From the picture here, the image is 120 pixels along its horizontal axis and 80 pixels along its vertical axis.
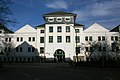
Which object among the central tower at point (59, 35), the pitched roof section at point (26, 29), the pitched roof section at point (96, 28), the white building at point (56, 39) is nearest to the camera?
the central tower at point (59, 35)

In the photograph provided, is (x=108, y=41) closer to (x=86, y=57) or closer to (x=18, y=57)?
(x=86, y=57)

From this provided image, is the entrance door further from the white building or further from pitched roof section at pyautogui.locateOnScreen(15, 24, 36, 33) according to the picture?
pitched roof section at pyautogui.locateOnScreen(15, 24, 36, 33)

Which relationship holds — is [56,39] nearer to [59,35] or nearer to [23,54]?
[59,35]

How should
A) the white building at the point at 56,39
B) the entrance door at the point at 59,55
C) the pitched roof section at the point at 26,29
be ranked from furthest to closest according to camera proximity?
the pitched roof section at the point at 26,29 < the entrance door at the point at 59,55 < the white building at the point at 56,39

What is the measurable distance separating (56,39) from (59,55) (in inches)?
250

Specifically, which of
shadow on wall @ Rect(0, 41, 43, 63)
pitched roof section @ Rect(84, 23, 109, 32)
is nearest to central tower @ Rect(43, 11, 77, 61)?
shadow on wall @ Rect(0, 41, 43, 63)

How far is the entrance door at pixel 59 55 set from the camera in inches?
3024

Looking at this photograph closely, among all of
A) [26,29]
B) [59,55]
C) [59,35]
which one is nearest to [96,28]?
[59,35]

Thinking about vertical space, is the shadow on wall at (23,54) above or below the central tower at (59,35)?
below

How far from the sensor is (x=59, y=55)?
7750 centimetres

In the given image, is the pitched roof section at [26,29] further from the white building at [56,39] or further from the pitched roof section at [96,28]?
the pitched roof section at [96,28]

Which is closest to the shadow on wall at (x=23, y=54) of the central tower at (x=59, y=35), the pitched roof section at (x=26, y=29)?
the pitched roof section at (x=26, y=29)

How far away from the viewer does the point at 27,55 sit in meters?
79.2

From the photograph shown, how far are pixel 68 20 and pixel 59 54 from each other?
14.1 meters
